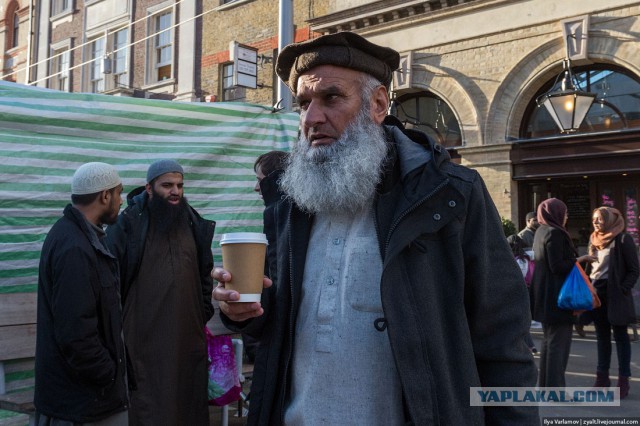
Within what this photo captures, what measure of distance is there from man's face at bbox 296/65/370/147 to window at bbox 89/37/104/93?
20.8m

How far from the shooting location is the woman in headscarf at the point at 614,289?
20.1ft

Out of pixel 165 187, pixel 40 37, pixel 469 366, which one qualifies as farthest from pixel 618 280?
pixel 40 37

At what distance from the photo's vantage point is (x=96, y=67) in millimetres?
→ 21281

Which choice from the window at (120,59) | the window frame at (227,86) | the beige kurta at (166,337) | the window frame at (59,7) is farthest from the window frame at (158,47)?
the beige kurta at (166,337)

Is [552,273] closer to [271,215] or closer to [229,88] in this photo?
[271,215]

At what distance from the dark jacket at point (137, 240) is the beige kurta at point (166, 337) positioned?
0.06m

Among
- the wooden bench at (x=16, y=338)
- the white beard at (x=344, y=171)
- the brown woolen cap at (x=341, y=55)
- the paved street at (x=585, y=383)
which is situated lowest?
the paved street at (x=585, y=383)

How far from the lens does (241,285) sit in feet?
5.71

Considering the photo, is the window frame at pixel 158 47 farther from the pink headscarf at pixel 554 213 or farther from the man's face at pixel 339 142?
the man's face at pixel 339 142

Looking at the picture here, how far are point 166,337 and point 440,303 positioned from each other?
2.53 meters

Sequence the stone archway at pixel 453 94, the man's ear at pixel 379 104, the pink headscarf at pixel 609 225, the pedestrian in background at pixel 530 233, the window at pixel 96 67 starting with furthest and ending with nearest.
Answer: the window at pixel 96 67 < the stone archway at pixel 453 94 < the pedestrian in background at pixel 530 233 < the pink headscarf at pixel 609 225 < the man's ear at pixel 379 104

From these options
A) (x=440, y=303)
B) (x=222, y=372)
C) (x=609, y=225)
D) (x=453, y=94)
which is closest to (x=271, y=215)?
(x=440, y=303)

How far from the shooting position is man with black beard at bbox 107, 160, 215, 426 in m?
3.77

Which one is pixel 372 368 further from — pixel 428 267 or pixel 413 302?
pixel 428 267
